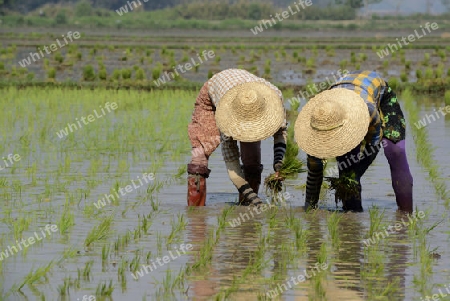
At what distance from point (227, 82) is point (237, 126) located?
0.41m

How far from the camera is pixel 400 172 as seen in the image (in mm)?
6887

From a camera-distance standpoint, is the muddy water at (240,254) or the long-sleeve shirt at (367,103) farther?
the long-sleeve shirt at (367,103)

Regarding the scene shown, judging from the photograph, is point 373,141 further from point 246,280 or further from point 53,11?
point 53,11

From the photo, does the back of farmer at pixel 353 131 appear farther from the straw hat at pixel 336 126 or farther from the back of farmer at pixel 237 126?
the back of farmer at pixel 237 126

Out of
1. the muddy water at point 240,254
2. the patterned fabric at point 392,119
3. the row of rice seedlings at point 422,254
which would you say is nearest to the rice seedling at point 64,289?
the muddy water at point 240,254

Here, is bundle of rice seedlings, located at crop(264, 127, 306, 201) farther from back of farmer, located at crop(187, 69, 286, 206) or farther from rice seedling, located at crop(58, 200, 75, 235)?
rice seedling, located at crop(58, 200, 75, 235)

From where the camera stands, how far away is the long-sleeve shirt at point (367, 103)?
6406 mm

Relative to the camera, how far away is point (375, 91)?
658cm

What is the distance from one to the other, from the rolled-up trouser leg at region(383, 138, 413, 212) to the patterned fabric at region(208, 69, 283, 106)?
0.77 m

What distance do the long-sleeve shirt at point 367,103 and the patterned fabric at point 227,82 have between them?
44 centimetres

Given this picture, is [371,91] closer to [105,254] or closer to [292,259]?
[292,259]

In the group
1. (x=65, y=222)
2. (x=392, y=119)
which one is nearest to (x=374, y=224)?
(x=392, y=119)

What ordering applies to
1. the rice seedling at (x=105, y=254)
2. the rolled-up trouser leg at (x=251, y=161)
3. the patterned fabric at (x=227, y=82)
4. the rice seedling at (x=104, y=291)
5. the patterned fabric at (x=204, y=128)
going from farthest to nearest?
1. the rolled-up trouser leg at (x=251, y=161)
2. the patterned fabric at (x=204, y=128)
3. the patterned fabric at (x=227, y=82)
4. the rice seedling at (x=105, y=254)
5. the rice seedling at (x=104, y=291)

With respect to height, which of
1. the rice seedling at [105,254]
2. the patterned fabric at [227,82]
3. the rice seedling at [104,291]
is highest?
the patterned fabric at [227,82]
